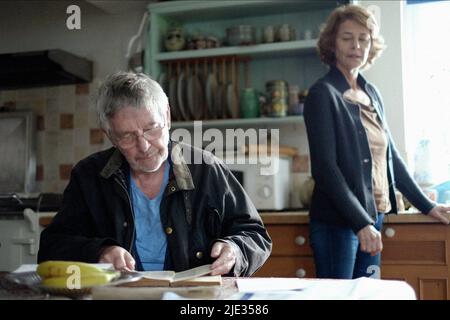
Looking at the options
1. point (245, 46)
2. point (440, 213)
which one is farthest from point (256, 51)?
point (440, 213)

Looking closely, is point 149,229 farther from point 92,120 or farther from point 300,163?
point 92,120

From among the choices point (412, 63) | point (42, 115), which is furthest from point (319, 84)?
point (42, 115)

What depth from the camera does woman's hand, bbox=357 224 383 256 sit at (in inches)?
61.7

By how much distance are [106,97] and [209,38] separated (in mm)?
1435

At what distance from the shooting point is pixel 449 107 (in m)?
2.15

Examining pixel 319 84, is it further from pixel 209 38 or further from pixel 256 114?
pixel 209 38

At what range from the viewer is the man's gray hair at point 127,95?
1.16 metres

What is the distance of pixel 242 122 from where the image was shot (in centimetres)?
243

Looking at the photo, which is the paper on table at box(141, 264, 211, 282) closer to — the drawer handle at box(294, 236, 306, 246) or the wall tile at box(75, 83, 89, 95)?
the drawer handle at box(294, 236, 306, 246)

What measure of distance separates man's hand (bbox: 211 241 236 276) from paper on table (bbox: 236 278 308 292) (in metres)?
0.10

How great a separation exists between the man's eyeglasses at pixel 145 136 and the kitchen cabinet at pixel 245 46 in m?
1.26

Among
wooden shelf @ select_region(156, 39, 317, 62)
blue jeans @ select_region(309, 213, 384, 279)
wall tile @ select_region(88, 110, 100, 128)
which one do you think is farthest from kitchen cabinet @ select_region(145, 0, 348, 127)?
blue jeans @ select_region(309, 213, 384, 279)

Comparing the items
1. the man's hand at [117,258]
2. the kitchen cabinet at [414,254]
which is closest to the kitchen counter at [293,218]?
the kitchen cabinet at [414,254]

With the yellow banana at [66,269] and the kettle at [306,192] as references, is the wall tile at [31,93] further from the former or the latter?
the yellow banana at [66,269]
